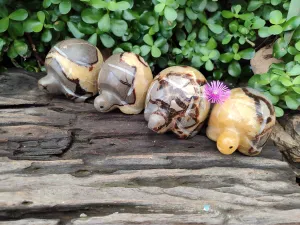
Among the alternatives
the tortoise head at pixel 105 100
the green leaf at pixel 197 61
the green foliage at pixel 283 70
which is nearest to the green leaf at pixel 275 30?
the green foliage at pixel 283 70

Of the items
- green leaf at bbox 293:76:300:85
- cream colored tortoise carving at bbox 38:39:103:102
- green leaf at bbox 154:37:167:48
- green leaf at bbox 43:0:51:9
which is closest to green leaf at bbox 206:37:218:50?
green leaf at bbox 154:37:167:48

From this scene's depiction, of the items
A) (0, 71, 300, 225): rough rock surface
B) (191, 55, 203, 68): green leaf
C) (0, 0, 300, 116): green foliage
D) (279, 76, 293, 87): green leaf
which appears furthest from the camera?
(191, 55, 203, 68): green leaf

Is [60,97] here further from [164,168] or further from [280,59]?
[280,59]

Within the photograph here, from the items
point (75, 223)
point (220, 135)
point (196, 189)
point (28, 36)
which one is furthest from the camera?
point (28, 36)

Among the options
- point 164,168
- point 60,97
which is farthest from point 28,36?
point 164,168

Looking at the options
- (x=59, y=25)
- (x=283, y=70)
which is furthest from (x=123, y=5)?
(x=283, y=70)

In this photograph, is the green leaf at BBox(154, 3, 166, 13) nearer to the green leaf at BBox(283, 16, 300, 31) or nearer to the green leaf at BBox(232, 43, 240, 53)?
the green leaf at BBox(232, 43, 240, 53)
